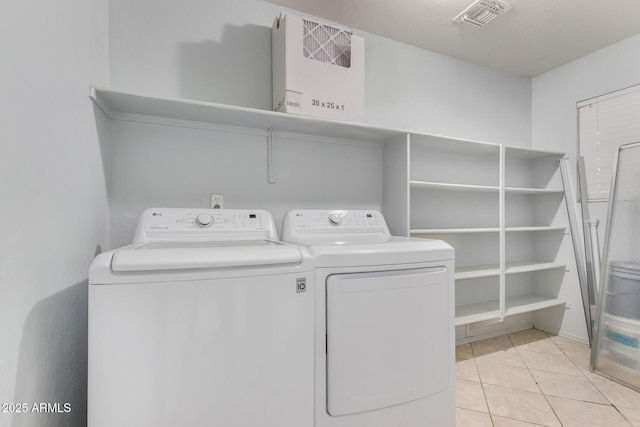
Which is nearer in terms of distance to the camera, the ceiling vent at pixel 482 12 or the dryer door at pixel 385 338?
the dryer door at pixel 385 338

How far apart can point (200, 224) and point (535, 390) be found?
7.16ft

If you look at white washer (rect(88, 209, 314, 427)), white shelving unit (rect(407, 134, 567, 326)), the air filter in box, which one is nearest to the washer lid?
white washer (rect(88, 209, 314, 427))

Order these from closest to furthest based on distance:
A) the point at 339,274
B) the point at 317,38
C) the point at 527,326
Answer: the point at 339,274
the point at 317,38
the point at 527,326

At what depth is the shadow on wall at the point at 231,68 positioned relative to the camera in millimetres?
1697

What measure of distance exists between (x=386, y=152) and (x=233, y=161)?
1072mm

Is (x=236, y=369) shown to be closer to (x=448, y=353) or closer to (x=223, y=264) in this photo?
(x=223, y=264)

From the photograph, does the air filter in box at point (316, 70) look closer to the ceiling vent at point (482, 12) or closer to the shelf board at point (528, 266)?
the ceiling vent at point (482, 12)

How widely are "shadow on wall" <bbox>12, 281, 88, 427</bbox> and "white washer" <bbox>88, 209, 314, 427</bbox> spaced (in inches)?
5.5

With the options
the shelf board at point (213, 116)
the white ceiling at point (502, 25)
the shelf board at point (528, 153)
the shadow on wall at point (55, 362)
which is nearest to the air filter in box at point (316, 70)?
the shelf board at point (213, 116)

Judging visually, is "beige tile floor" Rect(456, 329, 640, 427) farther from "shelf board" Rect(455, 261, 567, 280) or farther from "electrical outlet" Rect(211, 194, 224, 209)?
"electrical outlet" Rect(211, 194, 224, 209)

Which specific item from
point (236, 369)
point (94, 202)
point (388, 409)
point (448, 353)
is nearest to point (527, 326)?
point (448, 353)

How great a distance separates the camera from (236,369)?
945 mm

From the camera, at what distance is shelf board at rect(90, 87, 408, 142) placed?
1373 mm

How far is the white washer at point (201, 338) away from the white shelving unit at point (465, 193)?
2.87 feet
